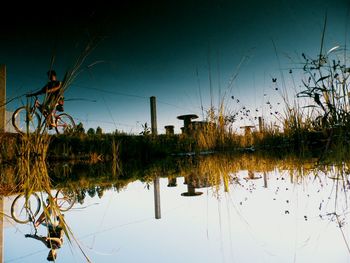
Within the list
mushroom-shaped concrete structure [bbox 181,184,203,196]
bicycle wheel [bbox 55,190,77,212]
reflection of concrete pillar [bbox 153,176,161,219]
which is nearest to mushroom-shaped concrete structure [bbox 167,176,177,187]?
reflection of concrete pillar [bbox 153,176,161,219]

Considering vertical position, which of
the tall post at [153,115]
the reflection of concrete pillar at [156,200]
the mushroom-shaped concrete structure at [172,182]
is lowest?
the reflection of concrete pillar at [156,200]

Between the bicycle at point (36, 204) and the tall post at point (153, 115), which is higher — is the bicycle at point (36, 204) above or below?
below

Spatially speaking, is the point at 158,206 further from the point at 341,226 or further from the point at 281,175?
the point at 281,175

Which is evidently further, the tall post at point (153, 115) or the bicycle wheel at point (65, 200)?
the tall post at point (153, 115)

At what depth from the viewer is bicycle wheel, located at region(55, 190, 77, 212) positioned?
1805 mm

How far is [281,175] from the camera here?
2467 millimetres

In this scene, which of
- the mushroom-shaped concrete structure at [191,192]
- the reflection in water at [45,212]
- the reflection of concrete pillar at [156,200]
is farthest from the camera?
the mushroom-shaped concrete structure at [191,192]

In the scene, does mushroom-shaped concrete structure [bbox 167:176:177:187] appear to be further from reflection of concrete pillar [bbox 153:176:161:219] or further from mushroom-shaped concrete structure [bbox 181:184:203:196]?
mushroom-shaped concrete structure [bbox 181:184:203:196]

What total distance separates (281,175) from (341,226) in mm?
1402

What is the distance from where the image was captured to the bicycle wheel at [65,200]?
5.92ft

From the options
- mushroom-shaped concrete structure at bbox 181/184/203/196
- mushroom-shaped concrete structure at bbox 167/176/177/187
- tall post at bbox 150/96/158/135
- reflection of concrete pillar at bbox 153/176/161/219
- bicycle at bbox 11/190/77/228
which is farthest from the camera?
tall post at bbox 150/96/158/135

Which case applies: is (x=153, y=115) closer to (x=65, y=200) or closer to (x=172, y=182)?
(x=172, y=182)

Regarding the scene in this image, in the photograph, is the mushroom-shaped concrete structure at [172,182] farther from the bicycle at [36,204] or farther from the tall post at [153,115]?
the tall post at [153,115]

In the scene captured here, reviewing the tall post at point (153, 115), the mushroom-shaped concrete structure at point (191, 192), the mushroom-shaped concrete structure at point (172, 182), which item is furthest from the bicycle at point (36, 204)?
the tall post at point (153, 115)
